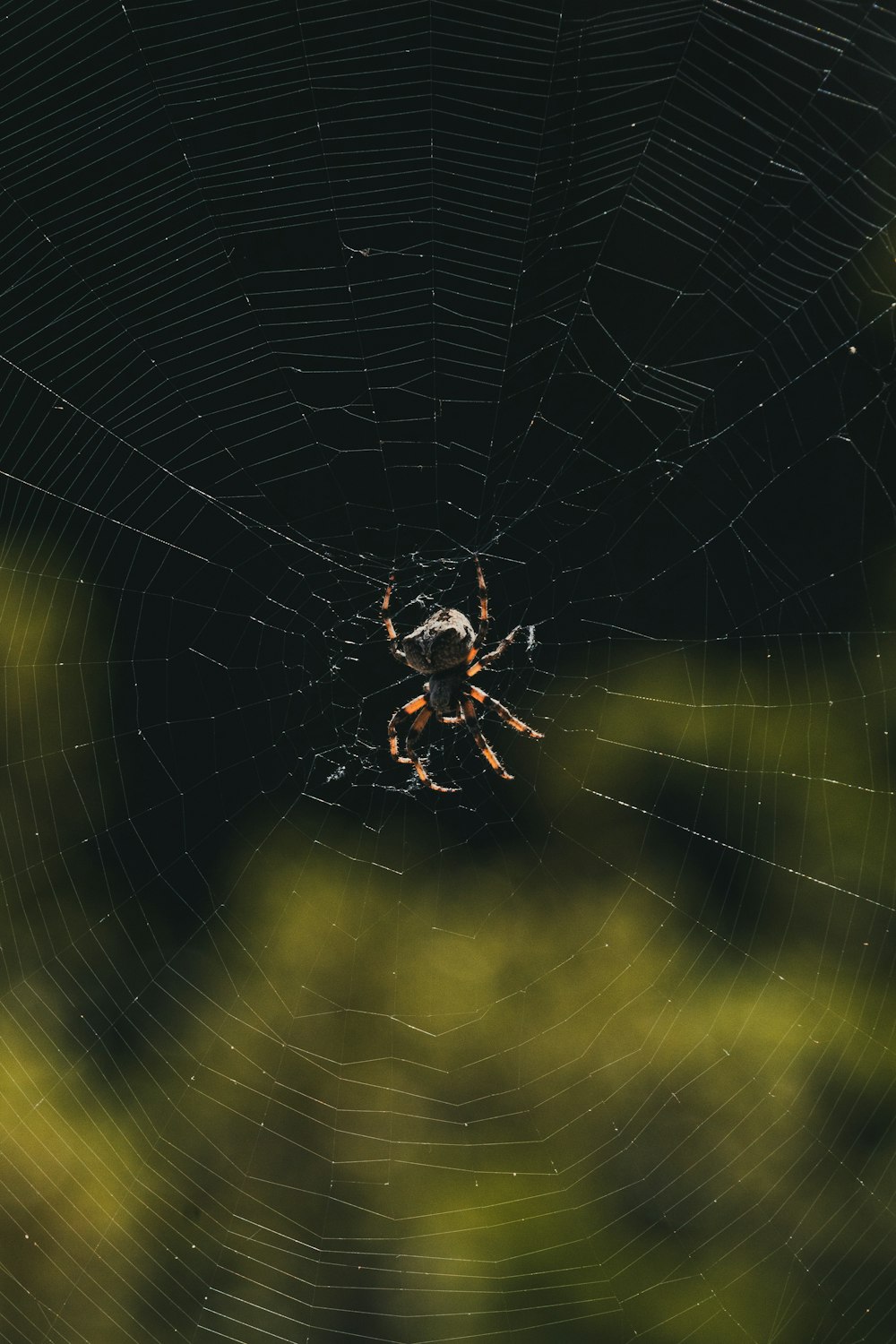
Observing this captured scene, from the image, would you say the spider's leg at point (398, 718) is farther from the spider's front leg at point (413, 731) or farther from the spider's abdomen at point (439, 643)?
the spider's abdomen at point (439, 643)

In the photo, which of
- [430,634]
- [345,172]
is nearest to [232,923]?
[430,634]

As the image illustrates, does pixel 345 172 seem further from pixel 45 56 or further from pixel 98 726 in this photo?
pixel 98 726

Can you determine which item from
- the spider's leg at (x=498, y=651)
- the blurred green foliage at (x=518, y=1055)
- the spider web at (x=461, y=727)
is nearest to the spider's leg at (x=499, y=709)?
the spider's leg at (x=498, y=651)

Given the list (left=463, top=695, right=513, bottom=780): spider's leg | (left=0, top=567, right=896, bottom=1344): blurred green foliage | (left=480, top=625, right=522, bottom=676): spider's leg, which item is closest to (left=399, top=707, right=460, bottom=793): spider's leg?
(left=463, top=695, right=513, bottom=780): spider's leg

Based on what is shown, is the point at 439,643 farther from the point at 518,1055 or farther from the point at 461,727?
the point at 518,1055

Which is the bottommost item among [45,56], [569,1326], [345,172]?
[569,1326]

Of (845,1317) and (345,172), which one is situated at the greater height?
(345,172)
